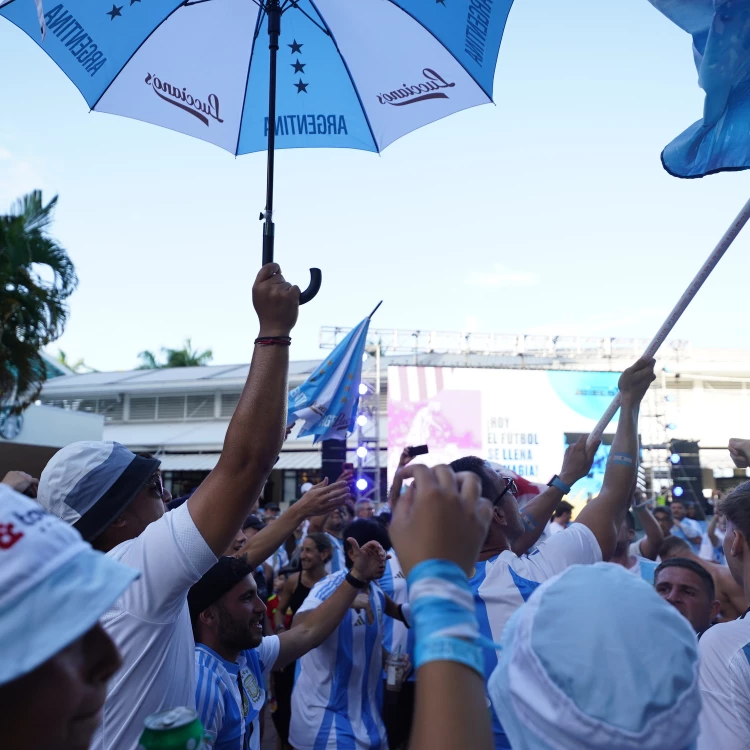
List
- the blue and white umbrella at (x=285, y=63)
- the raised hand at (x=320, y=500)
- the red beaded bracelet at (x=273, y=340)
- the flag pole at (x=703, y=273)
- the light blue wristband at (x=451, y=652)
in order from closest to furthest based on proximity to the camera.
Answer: the light blue wristband at (x=451, y=652)
the red beaded bracelet at (x=273, y=340)
the flag pole at (x=703, y=273)
the raised hand at (x=320, y=500)
the blue and white umbrella at (x=285, y=63)

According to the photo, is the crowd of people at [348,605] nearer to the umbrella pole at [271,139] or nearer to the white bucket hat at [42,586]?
the white bucket hat at [42,586]

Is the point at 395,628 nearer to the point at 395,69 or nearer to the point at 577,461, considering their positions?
the point at 577,461

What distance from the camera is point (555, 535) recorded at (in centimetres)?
291

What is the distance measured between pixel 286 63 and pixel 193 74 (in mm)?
506

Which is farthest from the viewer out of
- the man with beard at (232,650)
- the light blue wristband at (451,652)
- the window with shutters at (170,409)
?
the window with shutters at (170,409)

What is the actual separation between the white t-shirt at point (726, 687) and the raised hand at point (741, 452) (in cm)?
104

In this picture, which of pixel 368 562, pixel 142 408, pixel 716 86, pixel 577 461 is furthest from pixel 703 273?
pixel 142 408

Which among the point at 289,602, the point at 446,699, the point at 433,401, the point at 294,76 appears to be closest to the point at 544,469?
the point at 433,401

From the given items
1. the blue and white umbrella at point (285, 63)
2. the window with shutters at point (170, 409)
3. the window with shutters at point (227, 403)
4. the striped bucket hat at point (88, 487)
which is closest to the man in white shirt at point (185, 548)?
the striped bucket hat at point (88, 487)

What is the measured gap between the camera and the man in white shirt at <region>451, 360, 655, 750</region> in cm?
277

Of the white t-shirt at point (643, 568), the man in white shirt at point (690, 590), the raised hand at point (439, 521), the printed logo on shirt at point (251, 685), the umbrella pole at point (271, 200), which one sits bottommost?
the white t-shirt at point (643, 568)

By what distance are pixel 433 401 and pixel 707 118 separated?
2116 cm

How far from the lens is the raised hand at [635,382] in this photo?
319cm

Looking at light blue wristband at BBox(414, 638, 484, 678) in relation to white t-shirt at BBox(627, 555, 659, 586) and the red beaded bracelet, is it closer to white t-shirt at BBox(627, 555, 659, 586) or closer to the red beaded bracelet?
the red beaded bracelet
